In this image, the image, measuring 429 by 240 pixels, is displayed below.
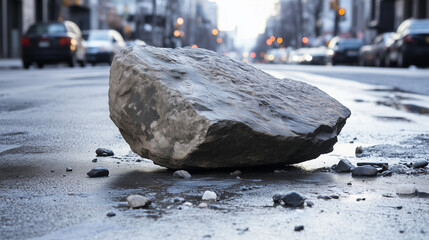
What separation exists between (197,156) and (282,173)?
19.4 inches

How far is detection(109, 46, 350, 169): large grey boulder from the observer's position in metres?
3.64

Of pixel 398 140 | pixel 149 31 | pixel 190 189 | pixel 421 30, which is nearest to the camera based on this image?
pixel 190 189

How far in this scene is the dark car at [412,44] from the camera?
78.9 feet

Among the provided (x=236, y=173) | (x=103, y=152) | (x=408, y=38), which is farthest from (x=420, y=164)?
(x=408, y=38)

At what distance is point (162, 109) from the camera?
3.76 m

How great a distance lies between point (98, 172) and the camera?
12.3ft

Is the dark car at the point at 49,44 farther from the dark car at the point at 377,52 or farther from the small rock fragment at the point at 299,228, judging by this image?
the small rock fragment at the point at 299,228

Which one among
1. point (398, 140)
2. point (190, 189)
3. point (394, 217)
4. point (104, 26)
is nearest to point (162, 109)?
point (190, 189)

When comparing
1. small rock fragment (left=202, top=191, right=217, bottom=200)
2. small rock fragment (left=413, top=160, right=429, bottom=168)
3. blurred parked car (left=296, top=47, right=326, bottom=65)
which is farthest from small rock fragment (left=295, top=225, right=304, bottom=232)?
blurred parked car (left=296, top=47, right=326, bottom=65)

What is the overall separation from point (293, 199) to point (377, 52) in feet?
90.0

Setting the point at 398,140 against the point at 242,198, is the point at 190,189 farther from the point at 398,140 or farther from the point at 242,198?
the point at 398,140

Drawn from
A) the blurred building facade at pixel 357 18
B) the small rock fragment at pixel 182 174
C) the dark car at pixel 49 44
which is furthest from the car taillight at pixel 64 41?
the blurred building facade at pixel 357 18

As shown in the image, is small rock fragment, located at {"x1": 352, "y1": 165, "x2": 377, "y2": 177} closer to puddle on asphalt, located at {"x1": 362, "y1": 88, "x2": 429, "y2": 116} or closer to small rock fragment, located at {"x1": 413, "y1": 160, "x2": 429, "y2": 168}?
small rock fragment, located at {"x1": 413, "y1": 160, "x2": 429, "y2": 168}

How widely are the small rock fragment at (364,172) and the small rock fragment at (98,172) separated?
51.9 inches
